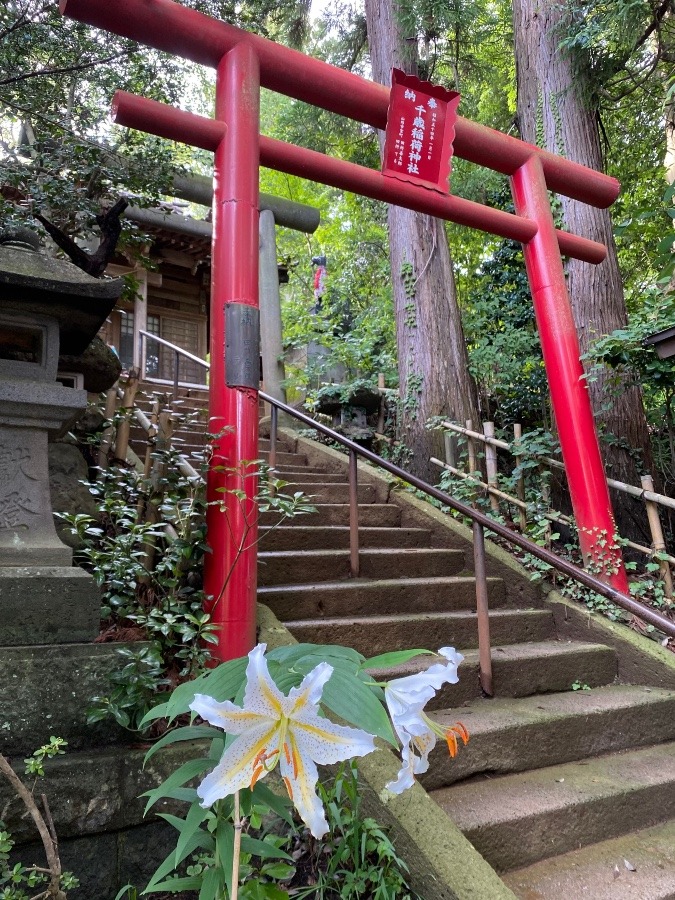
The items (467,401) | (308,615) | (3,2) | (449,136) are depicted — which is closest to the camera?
(308,615)

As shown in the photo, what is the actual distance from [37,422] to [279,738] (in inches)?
79.3

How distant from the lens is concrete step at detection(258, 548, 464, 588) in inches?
145

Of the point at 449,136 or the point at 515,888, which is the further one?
the point at 449,136

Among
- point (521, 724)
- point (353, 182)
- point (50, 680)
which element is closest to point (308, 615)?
point (521, 724)

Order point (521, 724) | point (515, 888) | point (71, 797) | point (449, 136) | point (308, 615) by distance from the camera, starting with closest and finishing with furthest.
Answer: point (71, 797) → point (515, 888) → point (521, 724) → point (308, 615) → point (449, 136)

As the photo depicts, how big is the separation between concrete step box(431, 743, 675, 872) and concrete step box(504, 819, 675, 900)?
0.13 ft

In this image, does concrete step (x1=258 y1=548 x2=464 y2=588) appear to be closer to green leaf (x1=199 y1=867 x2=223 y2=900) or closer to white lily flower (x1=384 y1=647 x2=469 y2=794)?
green leaf (x1=199 y1=867 x2=223 y2=900)

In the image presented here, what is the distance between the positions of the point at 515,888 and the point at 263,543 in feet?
7.89

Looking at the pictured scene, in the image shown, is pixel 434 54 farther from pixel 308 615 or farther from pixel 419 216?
pixel 308 615

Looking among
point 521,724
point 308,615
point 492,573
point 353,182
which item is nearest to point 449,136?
point 353,182

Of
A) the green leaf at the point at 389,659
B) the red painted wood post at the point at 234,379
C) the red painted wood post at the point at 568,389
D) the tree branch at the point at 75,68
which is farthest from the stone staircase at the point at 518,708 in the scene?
the tree branch at the point at 75,68

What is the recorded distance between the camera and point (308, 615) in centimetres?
339

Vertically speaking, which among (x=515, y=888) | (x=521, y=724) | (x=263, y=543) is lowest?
(x=515, y=888)

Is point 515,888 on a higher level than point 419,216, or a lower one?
lower
